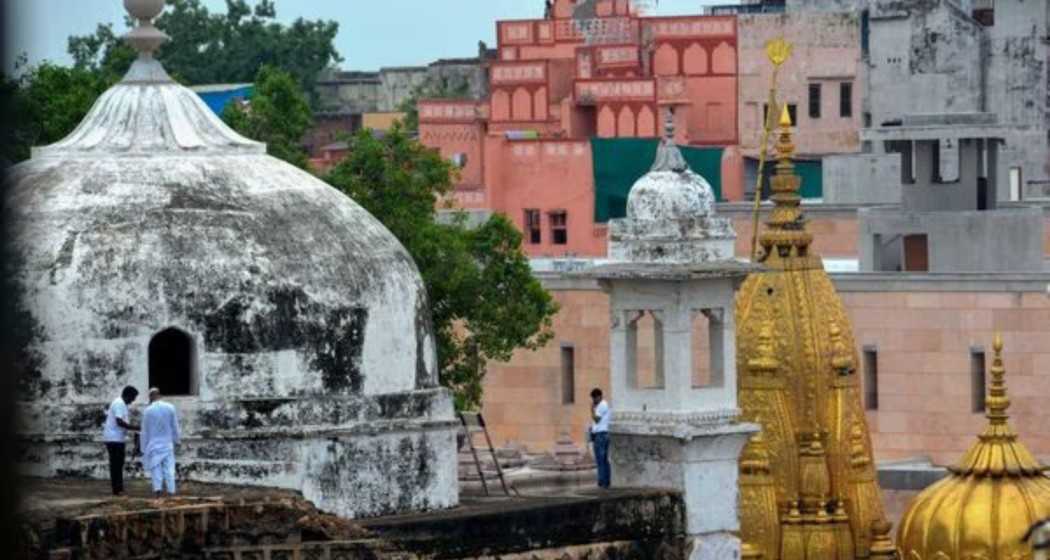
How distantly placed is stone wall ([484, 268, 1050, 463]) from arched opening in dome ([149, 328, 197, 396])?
1016 inches

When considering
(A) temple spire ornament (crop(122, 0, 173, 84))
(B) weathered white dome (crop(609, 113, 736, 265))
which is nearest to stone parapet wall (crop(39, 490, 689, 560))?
(B) weathered white dome (crop(609, 113, 736, 265))

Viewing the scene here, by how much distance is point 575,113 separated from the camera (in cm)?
7244

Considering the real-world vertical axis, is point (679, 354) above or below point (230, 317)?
below

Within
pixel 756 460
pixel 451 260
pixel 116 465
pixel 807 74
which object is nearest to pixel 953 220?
pixel 756 460

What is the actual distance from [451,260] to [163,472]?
1935cm

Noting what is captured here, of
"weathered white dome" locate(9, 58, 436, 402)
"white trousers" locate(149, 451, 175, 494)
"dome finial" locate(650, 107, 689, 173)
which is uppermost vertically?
"dome finial" locate(650, 107, 689, 173)

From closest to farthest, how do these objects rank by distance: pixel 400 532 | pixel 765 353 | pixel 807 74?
1. pixel 400 532
2. pixel 765 353
3. pixel 807 74

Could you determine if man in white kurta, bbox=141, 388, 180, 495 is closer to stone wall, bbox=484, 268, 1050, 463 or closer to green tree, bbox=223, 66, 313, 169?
green tree, bbox=223, 66, 313, 169

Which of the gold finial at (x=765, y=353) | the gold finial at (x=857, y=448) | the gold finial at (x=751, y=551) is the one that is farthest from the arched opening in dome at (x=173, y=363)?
the gold finial at (x=857, y=448)

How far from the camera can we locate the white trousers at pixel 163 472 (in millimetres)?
21906

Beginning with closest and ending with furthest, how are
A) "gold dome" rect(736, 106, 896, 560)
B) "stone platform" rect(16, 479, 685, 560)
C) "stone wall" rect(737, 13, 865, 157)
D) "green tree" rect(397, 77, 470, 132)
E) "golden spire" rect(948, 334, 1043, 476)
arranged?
"stone platform" rect(16, 479, 685, 560), "golden spire" rect(948, 334, 1043, 476), "gold dome" rect(736, 106, 896, 560), "stone wall" rect(737, 13, 865, 157), "green tree" rect(397, 77, 470, 132)

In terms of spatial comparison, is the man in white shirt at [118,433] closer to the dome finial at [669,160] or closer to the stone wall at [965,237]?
the dome finial at [669,160]

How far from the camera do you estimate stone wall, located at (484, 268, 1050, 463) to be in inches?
1981

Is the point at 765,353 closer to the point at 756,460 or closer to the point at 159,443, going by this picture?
the point at 756,460
